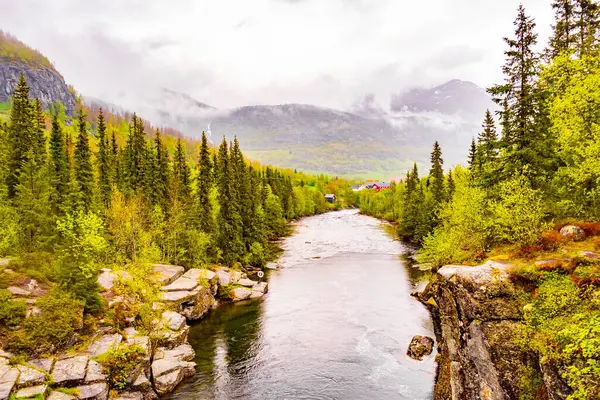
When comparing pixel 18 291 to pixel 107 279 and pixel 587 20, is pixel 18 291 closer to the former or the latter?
pixel 107 279

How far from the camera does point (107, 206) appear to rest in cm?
6272

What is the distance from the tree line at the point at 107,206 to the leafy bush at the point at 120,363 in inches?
226

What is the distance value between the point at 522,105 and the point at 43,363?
39999 millimetres

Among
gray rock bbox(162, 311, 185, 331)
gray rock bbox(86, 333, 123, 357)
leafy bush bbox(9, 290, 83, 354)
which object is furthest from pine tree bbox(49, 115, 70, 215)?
gray rock bbox(86, 333, 123, 357)

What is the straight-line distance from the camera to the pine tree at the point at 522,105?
29.3m

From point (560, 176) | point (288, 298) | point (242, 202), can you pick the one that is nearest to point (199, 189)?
point (242, 202)

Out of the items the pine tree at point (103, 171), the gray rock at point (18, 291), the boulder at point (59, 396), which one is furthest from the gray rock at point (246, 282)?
the boulder at point (59, 396)

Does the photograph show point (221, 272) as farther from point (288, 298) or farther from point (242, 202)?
point (242, 202)

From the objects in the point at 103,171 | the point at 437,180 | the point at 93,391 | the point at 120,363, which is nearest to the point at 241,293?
the point at 120,363

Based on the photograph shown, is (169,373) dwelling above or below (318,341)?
above

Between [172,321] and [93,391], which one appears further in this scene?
[172,321]

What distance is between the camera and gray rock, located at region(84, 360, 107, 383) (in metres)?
25.5

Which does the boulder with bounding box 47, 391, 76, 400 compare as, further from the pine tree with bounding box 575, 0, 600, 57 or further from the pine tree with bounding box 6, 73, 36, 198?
the pine tree with bounding box 575, 0, 600, 57

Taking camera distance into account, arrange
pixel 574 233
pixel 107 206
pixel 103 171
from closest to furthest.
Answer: pixel 574 233 → pixel 107 206 → pixel 103 171
